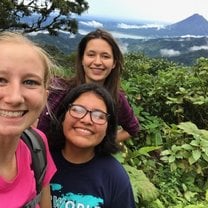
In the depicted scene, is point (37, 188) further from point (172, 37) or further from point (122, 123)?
point (172, 37)

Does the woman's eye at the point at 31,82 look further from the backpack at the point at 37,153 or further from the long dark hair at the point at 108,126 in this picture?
the long dark hair at the point at 108,126

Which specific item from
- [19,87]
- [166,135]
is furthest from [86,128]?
[166,135]

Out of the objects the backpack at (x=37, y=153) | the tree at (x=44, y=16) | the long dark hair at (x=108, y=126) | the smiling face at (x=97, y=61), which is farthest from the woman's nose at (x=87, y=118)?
the tree at (x=44, y=16)

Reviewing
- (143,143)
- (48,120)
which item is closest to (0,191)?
(48,120)

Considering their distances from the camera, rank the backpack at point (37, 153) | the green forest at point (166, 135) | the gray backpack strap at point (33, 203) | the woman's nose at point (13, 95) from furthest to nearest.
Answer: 1. the green forest at point (166, 135)
2. the backpack at point (37, 153)
3. the gray backpack strap at point (33, 203)
4. the woman's nose at point (13, 95)

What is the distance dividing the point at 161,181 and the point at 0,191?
3.20m

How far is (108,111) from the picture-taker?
2.15 meters

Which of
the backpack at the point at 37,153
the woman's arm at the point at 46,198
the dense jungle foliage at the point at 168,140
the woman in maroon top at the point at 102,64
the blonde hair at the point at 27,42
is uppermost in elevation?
the blonde hair at the point at 27,42

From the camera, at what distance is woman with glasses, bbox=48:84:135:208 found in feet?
6.73

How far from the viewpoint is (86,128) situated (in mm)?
2105

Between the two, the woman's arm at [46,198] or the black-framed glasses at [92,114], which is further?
the black-framed glasses at [92,114]

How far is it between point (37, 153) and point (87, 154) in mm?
423

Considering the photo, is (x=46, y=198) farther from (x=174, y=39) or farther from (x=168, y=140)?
(x=174, y=39)

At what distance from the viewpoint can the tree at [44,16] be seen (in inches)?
481
